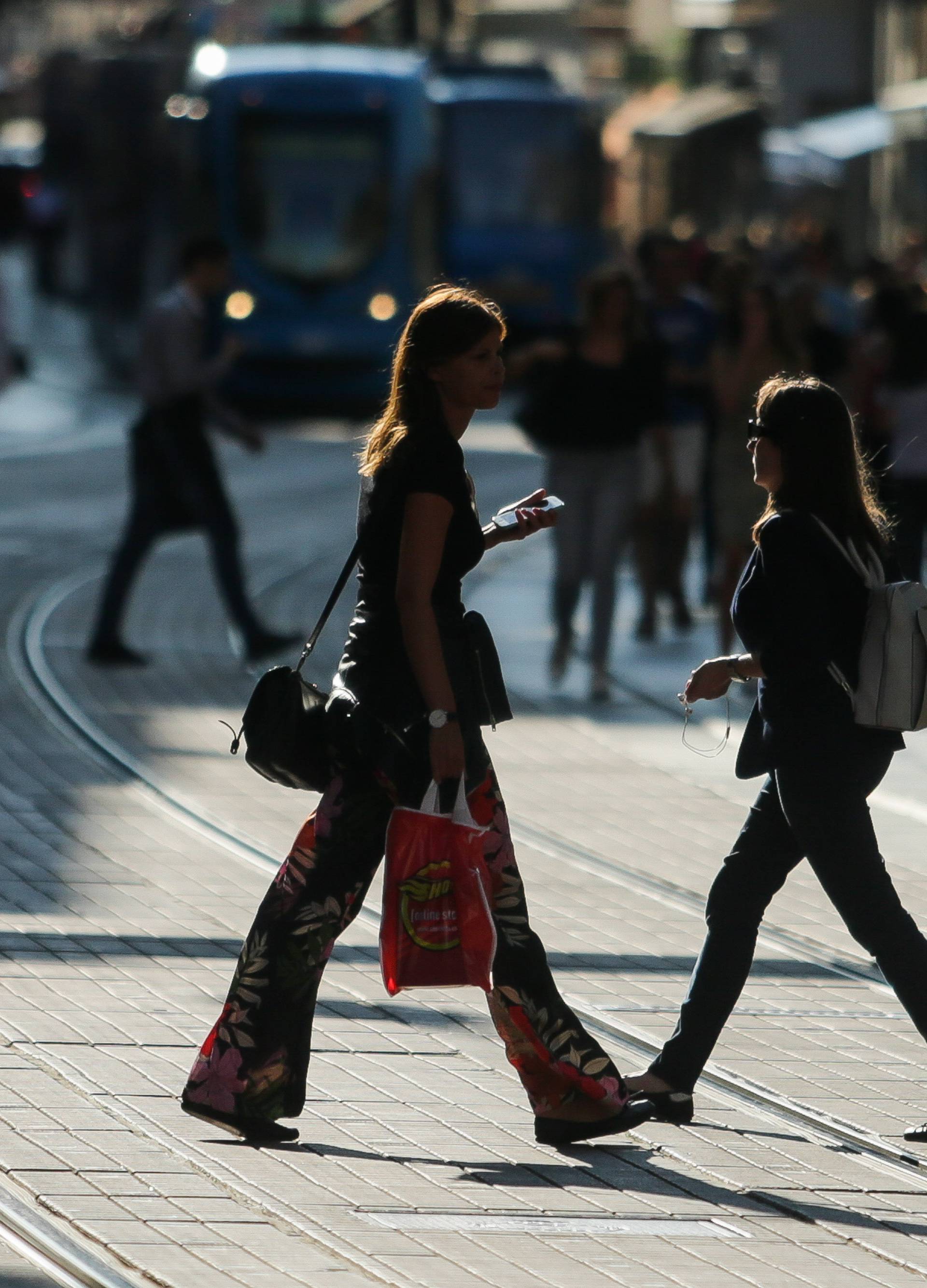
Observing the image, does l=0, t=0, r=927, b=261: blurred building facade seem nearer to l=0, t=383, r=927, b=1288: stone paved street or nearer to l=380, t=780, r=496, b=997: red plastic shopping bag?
l=0, t=383, r=927, b=1288: stone paved street

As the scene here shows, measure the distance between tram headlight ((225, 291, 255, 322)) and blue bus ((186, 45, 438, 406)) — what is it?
0.05 ft

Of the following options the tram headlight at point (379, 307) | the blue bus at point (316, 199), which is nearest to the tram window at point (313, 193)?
the blue bus at point (316, 199)

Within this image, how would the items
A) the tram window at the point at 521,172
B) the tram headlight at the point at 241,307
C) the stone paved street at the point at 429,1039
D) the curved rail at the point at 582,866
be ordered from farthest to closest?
1. the tram window at the point at 521,172
2. the tram headlight at the point at 241,307
3. the curved rail at the point at 582,866
4. the stone paved street at the point at 429,1039

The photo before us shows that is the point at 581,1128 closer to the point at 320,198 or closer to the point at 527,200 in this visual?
the point at 320,198

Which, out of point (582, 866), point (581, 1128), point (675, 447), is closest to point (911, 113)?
point (675, 447)

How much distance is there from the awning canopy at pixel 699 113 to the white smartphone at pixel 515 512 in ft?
107

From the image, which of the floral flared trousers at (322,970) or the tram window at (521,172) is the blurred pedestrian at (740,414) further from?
the tram window at (521,172)

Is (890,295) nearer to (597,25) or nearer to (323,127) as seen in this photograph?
(323,127)

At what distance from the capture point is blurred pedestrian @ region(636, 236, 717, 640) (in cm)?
1280

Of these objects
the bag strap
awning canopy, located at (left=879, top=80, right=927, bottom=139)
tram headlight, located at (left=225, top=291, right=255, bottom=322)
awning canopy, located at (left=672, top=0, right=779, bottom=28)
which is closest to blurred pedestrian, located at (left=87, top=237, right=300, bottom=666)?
the bag strap

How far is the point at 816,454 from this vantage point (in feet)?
17.3

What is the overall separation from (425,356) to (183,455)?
673 centimetres

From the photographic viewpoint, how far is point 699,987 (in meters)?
5.56

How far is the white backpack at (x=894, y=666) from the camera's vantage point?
519 centimetres
